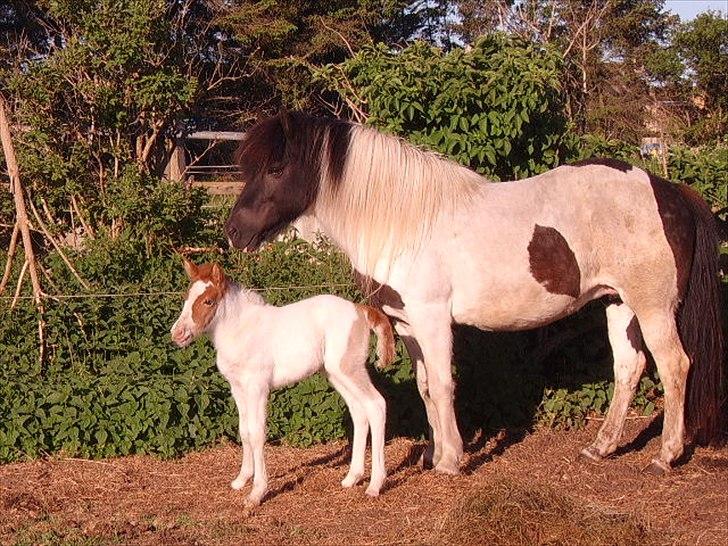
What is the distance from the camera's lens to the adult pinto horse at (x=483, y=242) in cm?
575

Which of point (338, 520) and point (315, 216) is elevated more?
point (315, 216)

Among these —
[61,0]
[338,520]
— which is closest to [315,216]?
[338,520]

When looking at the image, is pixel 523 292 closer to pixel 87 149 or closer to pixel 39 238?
pixel 87 149

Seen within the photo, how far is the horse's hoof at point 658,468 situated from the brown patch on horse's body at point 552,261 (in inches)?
50.8

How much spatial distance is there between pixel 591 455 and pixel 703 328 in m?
1.17

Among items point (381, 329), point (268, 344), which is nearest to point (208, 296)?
point (268, 344)

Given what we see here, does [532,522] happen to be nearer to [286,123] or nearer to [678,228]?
[678,228]

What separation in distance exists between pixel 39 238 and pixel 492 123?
18.0ft

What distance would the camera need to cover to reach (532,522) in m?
4.41

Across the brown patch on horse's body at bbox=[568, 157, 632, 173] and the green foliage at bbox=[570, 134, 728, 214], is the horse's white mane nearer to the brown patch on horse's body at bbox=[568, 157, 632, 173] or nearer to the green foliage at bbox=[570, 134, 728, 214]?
the brown patch on horse's body at bbox=[568, 157, 632, 173]

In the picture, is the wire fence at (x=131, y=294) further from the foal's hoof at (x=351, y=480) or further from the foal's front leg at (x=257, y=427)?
the foal's hoof at (x=351, y=480)

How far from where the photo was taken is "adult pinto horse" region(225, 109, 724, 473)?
5.75 m

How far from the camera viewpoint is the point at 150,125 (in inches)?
407

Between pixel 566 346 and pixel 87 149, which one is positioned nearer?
pixel 566 346
